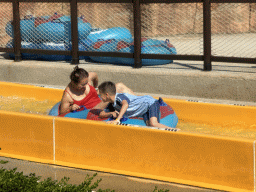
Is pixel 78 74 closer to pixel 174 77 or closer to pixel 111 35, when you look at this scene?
pixel 174 77

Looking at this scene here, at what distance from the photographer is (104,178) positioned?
17.6 feet

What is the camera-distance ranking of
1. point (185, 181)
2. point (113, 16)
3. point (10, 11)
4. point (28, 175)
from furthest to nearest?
point (10, 11)
point (113, 16)
point (28, 175)
point (185, 181)

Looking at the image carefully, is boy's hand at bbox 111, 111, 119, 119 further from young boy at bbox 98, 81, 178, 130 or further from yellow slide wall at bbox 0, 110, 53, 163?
yellow slide wall at bbox 0, 110, 53, 163

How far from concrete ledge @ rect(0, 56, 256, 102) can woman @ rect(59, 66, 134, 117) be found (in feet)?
5.15

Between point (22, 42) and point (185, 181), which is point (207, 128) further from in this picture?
point (22, 42)

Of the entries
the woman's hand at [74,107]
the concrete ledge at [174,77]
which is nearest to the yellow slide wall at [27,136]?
the woman's hand at [74,107]

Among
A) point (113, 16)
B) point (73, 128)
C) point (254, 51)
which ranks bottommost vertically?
point (73, 128)

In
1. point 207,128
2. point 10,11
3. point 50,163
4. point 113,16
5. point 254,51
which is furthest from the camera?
point 10,11

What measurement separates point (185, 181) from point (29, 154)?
6.66 ft

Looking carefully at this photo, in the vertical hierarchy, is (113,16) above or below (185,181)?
above

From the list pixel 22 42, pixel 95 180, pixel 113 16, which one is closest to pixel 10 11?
pixel 22 42

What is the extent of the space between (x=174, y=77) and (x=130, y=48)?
3.88ft

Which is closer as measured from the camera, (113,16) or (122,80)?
(122,80)

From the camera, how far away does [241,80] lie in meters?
7.98
